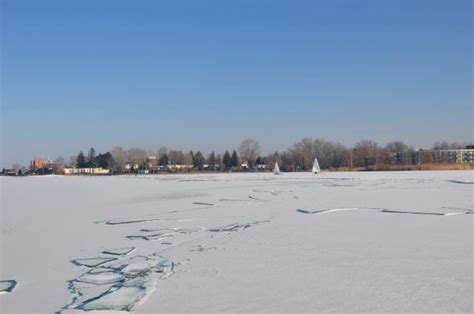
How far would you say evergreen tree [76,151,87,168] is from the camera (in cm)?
11819

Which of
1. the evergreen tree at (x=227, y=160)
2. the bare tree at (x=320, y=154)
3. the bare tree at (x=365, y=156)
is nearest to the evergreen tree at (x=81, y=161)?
the evergreen tree at (x=227, y=160)

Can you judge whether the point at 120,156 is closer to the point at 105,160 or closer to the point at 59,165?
the point at 105,160

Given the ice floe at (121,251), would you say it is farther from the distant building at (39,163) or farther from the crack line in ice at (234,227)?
the distant building at (39,163)

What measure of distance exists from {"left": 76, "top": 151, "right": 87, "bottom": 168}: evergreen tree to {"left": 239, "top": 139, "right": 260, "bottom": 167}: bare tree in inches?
1647

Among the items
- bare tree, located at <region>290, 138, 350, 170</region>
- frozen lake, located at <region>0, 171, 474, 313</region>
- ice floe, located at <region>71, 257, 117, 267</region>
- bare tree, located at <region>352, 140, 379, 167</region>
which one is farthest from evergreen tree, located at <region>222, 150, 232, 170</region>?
ice floe, located at <region>71, 257, 117, 267</region>

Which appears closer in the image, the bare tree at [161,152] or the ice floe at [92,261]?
the ice floe at [92,261]

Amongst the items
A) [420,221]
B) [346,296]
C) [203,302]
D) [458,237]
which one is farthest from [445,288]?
[420,221]

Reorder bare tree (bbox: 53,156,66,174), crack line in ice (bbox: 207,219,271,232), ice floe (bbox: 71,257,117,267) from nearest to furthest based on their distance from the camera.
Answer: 1. ice floe (bbox: 71,257,117,267)
2. crack line in ice (bbox: 207,219,271,232)
3. bare tree (bbox: 53,156,66,174)

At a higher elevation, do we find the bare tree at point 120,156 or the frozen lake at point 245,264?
the bare tree at point 120,156

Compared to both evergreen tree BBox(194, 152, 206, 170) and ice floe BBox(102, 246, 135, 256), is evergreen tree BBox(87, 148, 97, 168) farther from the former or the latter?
ice floe BBox(102, 246, 135, 256)

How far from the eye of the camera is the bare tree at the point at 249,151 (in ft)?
366

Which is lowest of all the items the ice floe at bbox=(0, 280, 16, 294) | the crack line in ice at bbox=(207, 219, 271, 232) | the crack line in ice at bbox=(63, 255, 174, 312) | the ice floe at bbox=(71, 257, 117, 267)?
the ice floe at bbox=(0, 280, 16, 294)

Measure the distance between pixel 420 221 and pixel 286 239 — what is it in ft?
11.7

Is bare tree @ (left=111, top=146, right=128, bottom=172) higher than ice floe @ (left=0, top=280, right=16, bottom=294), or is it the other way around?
bare tree @ (left=111, top=146, right=128, bottom=172)
